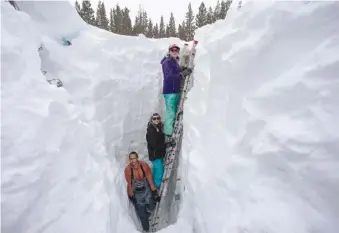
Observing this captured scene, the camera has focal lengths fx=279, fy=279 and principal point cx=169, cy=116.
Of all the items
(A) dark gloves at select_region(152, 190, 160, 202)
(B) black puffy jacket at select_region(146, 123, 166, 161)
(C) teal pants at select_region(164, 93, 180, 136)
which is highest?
(C) teal pants at select_region(164, 93, 180, 136)

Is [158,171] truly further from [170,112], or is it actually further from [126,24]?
[126,24]

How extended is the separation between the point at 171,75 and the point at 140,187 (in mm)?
2566

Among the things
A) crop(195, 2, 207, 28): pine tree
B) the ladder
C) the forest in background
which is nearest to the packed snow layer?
the ladder

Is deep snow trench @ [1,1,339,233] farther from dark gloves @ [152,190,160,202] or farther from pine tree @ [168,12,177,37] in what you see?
pine tree @ [168,12,177,37]

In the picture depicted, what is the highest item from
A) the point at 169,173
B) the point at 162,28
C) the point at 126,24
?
the point at 162,28

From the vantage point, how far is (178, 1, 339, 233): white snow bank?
101 inches

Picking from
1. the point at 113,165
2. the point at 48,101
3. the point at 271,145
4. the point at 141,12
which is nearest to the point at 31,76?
the point at 48,101

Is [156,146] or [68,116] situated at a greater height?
[68,116]

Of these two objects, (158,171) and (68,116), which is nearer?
(68,116)

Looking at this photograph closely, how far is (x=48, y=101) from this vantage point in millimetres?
3836

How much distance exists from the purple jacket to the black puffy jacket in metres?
0.94

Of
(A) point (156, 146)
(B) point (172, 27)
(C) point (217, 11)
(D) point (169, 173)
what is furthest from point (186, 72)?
(B) point (172, 27)

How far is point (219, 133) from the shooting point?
417cm

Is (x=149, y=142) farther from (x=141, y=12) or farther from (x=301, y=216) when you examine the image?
(x=141, y=12)
